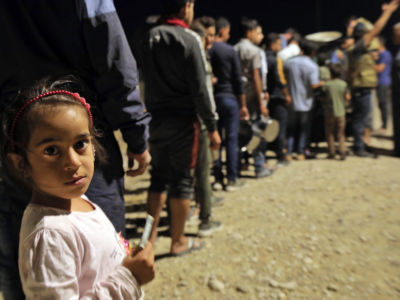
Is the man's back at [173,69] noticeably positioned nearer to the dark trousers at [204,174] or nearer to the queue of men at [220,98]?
the queue of men at [220,98]

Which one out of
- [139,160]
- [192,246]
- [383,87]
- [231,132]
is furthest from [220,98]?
[383,87]

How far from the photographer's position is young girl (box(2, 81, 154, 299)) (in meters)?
0.92

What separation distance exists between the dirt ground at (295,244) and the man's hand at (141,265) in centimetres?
163

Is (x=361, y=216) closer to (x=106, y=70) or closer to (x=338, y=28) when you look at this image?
→ (x=106, y=70)

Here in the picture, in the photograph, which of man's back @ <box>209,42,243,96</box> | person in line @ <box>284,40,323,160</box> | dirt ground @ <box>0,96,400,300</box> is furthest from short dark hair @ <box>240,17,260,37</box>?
dirt ground @ <box>0,96,400,300</box>

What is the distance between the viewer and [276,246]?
327 cm

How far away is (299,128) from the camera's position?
21.4 feet

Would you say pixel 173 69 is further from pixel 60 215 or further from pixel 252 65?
pixel 252 65

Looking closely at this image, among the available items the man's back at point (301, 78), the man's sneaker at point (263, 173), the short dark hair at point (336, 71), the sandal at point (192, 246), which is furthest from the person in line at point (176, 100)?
the short dark hair at point (336, 71)

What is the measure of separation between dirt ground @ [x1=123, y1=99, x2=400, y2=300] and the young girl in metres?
1.66

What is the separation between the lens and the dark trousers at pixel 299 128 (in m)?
6.28

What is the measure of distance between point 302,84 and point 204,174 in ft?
11.2

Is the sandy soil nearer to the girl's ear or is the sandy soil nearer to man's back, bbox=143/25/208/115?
man's back, bbox=143/25/208/115

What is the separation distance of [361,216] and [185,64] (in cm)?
242
